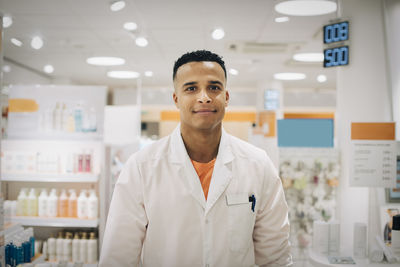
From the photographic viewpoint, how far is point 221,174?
192cm

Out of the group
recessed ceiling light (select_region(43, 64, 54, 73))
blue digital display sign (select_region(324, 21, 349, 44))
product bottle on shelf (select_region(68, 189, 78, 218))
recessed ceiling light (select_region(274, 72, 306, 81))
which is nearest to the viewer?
blue digital display sign (select_region(324, 21, 349, 44))

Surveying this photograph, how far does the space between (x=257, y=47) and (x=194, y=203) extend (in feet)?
17.4

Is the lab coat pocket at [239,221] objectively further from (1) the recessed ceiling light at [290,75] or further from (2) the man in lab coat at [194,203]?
(1) the recessed ceiling light at [290,75]

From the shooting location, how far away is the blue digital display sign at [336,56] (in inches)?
143

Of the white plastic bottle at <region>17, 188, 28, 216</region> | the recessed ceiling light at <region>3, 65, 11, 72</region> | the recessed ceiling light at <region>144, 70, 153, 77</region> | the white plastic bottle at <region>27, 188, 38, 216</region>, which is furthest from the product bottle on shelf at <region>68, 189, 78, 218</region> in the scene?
the recessed ceiling light at <region>144, 70, 153, 77</region>

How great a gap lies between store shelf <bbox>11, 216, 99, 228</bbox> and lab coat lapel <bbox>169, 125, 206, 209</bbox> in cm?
250

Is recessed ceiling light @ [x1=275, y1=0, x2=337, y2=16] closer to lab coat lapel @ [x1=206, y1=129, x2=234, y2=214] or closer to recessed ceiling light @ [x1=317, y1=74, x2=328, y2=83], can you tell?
lab coat lapel @ [x1=206, y1=129, x2=234, y2=214]

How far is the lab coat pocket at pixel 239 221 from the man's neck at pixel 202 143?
268 millimetres

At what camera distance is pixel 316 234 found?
10.5 feet

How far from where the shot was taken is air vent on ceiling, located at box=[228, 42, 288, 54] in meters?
6.57

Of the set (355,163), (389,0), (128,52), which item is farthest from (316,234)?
(128,52)

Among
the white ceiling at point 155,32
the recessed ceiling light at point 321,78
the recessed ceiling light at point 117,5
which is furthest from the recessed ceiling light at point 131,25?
the recessed ceiling light at point 321,78

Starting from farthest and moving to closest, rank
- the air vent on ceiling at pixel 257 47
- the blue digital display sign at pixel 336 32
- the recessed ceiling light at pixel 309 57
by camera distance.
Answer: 1. the recessed ceiling light at pixel 309 57
2. the air vent on ceiling at pixel 257 47
3. the blue digital display sign at pixel 336 32

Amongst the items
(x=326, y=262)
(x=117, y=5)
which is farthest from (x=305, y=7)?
(x=326, y=262)
